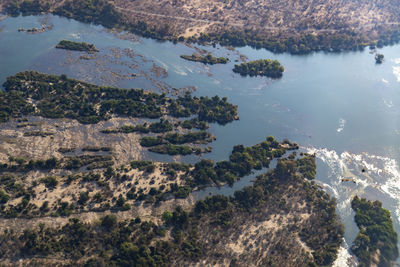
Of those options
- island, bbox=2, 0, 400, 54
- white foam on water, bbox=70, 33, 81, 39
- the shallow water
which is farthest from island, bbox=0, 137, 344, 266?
island, bbox=2, 0, 400, 54

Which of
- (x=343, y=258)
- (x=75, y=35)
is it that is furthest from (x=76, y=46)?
(x=343, y=258)

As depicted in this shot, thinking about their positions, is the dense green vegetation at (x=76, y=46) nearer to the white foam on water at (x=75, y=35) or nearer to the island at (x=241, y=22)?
the white foam on water at (x=75, y=35)

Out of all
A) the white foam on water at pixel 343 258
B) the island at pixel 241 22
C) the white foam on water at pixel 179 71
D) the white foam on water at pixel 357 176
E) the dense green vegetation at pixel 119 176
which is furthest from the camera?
the island at pixel 241 22

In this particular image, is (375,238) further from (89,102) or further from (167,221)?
(89,102)

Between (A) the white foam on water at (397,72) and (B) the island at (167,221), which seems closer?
(B) the island at (167,221)

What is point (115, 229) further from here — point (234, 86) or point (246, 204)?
point (234, 86)

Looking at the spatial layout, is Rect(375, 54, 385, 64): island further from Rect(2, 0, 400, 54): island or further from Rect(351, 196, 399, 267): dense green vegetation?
Rect(351, 196, 399, 267): dense green vegetation

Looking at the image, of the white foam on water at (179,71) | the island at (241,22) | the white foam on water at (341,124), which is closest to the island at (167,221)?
the white foam on water at (341,124)
